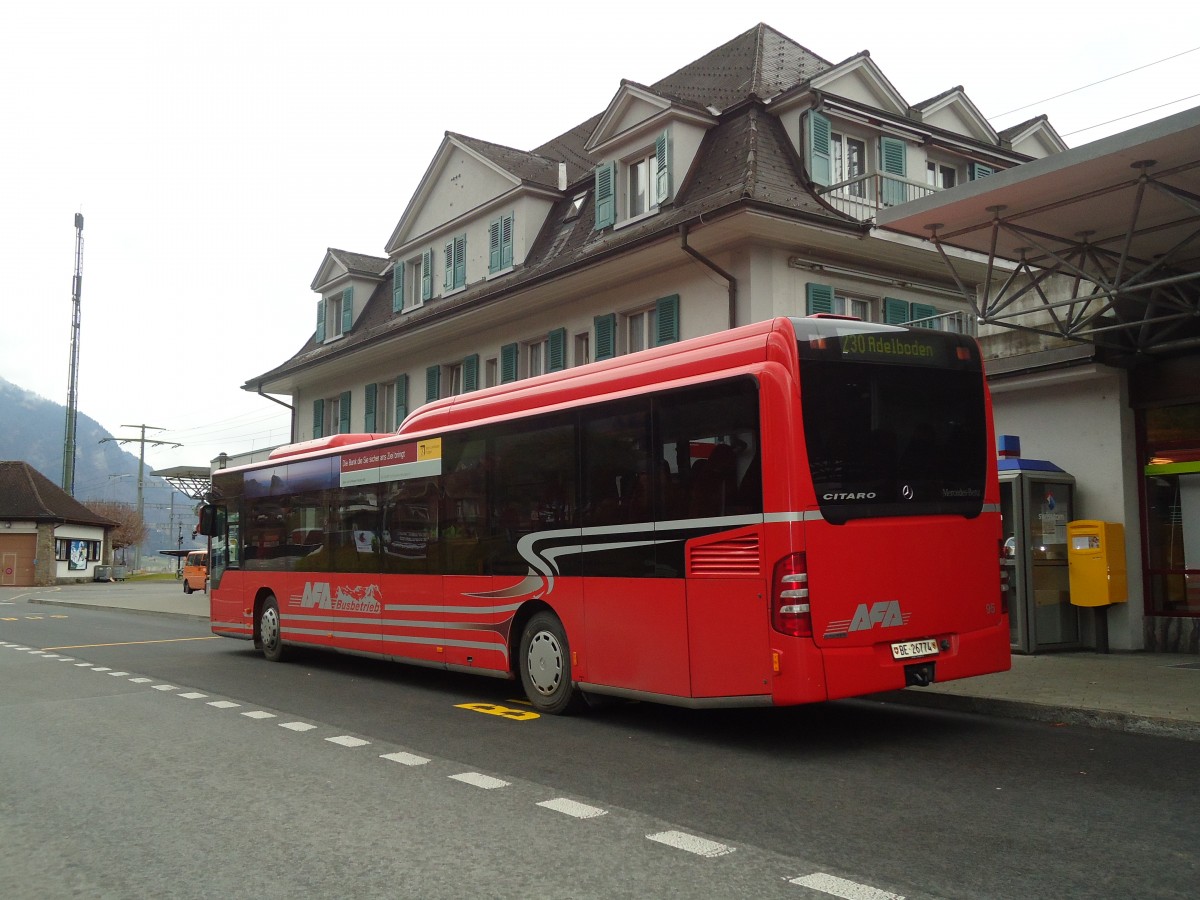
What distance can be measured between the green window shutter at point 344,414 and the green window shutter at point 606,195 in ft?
41.2

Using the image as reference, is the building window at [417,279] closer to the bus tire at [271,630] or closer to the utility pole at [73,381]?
the bus tire at [271,630]

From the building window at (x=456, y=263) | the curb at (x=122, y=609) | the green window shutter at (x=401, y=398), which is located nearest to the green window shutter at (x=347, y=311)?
the green window shutter at (x=401, y=398)

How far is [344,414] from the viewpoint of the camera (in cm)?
3123

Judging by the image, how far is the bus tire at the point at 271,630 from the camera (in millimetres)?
15000

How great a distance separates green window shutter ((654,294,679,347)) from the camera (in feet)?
62.2

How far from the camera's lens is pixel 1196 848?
5078 mm

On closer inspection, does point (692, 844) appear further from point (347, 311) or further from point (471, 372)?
point (347, 311)

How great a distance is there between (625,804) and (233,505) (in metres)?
11.8

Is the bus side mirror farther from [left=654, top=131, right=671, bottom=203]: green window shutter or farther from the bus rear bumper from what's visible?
the bus rear bumper

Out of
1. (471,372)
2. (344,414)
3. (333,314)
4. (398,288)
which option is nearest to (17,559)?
(333,314)

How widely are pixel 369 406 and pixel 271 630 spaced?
48.2 feet

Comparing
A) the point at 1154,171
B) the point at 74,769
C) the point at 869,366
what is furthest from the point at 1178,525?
the point at 74,769

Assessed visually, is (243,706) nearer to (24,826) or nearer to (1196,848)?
(24,826)

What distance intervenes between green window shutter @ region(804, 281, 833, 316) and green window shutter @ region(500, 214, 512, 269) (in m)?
8.43
